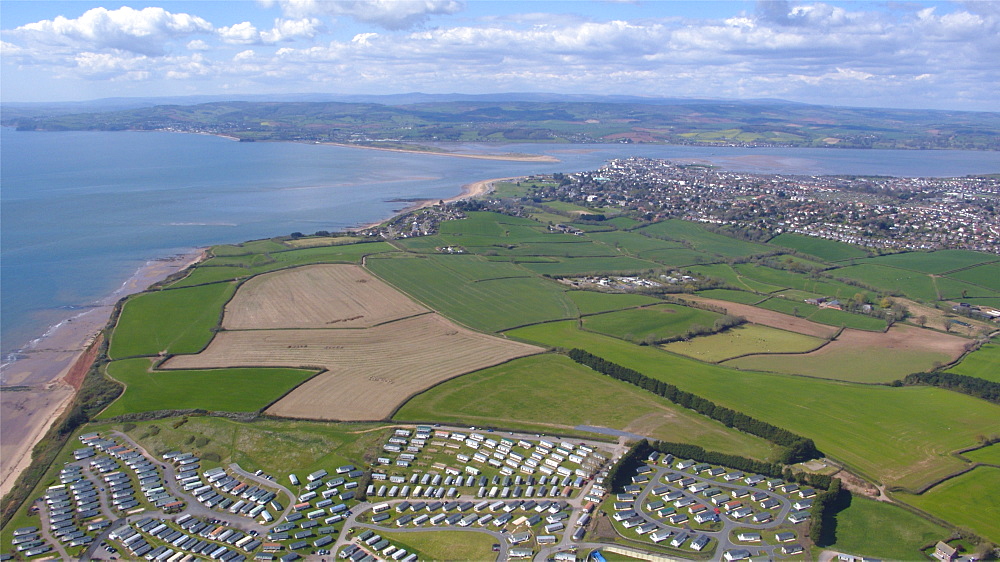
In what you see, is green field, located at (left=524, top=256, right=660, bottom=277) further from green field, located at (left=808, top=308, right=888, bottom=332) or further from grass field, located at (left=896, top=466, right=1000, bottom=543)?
grass field, located at (left=896, top=466, right=1000, bottom=543)

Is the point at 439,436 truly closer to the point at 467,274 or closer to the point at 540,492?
the point at 540,492

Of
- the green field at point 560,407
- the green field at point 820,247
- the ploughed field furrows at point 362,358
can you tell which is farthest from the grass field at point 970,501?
the green field at point 820,247

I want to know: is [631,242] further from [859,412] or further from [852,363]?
[859,412]

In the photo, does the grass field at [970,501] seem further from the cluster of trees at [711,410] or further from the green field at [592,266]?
the green field at [592,266]

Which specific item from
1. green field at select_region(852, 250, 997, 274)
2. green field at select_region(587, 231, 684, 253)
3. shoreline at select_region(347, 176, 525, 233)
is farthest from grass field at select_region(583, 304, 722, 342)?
shoreline at select_region(347, 176, 525, 233)

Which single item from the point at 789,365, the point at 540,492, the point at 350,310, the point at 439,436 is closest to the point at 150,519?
the point at 439,436

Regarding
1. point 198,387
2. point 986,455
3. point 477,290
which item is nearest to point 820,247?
point 477,290
